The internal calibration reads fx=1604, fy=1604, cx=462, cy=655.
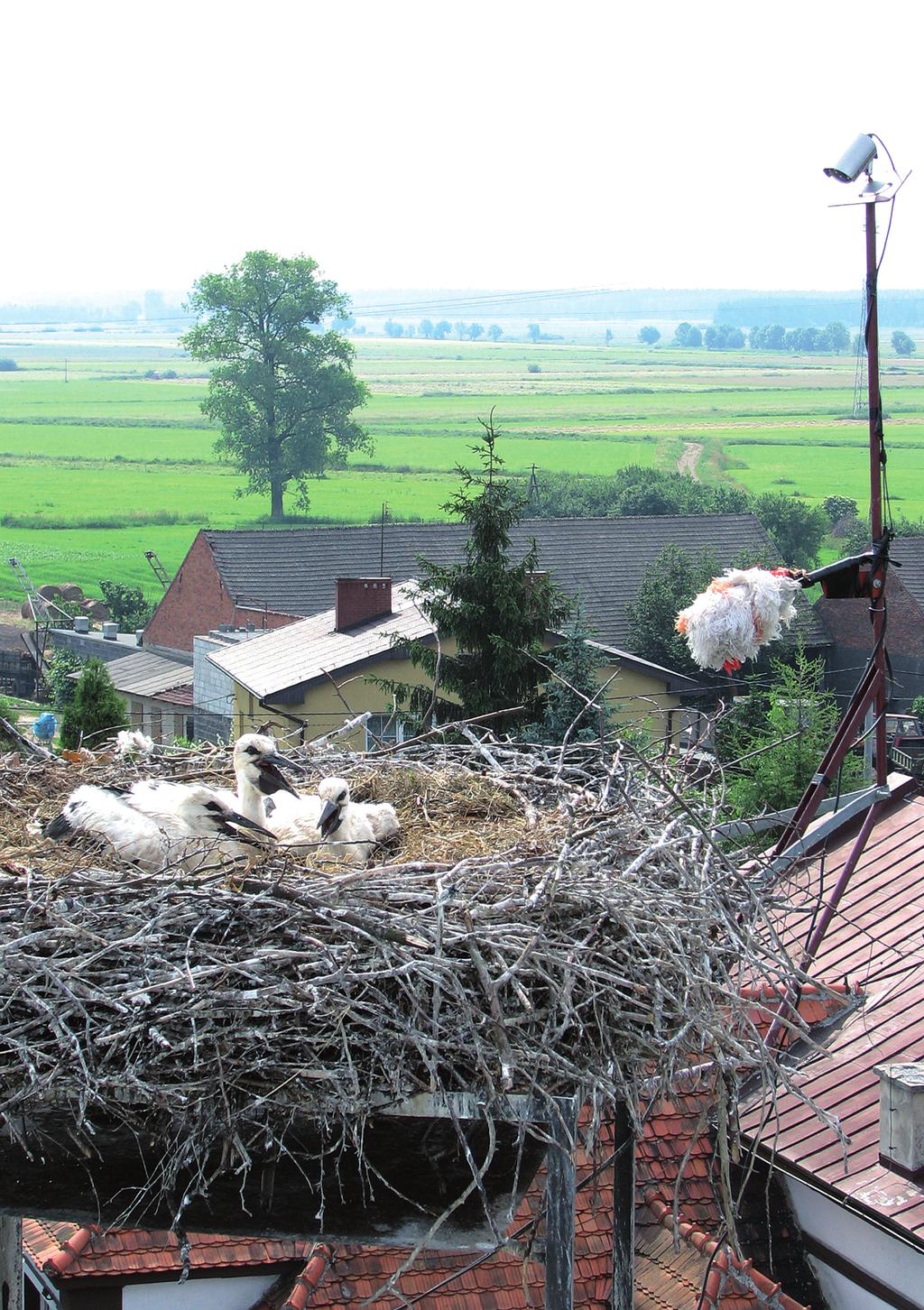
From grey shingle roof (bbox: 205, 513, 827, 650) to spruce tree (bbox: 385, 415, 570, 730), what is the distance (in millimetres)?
18304

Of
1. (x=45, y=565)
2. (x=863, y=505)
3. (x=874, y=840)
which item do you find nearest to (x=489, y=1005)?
(x=874, y=840)

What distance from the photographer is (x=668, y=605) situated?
34.8 m

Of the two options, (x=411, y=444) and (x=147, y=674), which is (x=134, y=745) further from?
(x=411, y=444)

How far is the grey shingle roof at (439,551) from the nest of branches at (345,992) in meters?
32.6

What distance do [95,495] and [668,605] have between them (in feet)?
199

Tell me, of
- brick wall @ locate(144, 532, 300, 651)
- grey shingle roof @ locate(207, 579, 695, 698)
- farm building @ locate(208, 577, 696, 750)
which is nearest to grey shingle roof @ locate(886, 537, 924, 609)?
brick wall @ locate(144, 532, 300, 651)

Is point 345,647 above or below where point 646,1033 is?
below

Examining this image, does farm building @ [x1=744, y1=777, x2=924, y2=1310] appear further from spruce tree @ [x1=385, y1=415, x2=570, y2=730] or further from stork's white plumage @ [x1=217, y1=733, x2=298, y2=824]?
spruce tree @ [x1=385, y1=415, x2=570, y2=730]

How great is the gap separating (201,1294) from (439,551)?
35.4m

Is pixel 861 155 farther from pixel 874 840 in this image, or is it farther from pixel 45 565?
pixel 45 565

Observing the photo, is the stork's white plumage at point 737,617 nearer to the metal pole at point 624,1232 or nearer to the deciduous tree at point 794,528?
the metal pole at point 624,1232

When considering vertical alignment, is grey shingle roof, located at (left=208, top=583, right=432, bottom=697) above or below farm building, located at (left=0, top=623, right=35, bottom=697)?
above

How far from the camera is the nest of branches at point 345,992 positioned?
433cm

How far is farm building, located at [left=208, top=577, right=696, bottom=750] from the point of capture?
2131 cm
